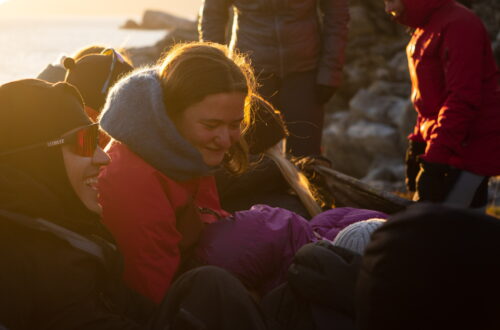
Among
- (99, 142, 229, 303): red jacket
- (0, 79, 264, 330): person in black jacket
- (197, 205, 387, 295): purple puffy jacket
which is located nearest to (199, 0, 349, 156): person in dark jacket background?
(197, 205, 387, 295): purple puffy jacket

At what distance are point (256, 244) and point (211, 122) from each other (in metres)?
0.60

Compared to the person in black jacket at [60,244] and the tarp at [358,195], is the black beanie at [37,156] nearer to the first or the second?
the person in black jacket at [60,244]

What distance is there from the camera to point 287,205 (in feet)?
12.8

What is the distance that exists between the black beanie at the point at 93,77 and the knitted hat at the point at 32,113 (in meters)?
1.57

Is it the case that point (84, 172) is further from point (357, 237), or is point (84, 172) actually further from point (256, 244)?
point (357, 237)

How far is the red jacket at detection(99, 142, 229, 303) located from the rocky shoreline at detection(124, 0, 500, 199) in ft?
30.0

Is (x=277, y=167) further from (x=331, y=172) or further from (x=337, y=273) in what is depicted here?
(x=337, y=273)

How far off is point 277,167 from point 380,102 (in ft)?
34.7

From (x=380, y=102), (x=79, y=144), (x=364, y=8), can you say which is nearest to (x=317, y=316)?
(x=79, y=144)

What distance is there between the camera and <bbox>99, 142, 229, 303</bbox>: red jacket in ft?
7.32

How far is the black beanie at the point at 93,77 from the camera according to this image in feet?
11.5

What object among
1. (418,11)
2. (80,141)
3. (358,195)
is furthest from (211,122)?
(418,11)

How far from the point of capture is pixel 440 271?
1296 millimetres

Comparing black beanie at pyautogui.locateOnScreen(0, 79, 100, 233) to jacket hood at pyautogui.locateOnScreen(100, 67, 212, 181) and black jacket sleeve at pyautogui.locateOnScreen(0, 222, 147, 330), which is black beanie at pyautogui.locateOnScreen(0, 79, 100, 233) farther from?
jacket hood at pyautogui.locateOnScreen(100, 67, 212, 181)
